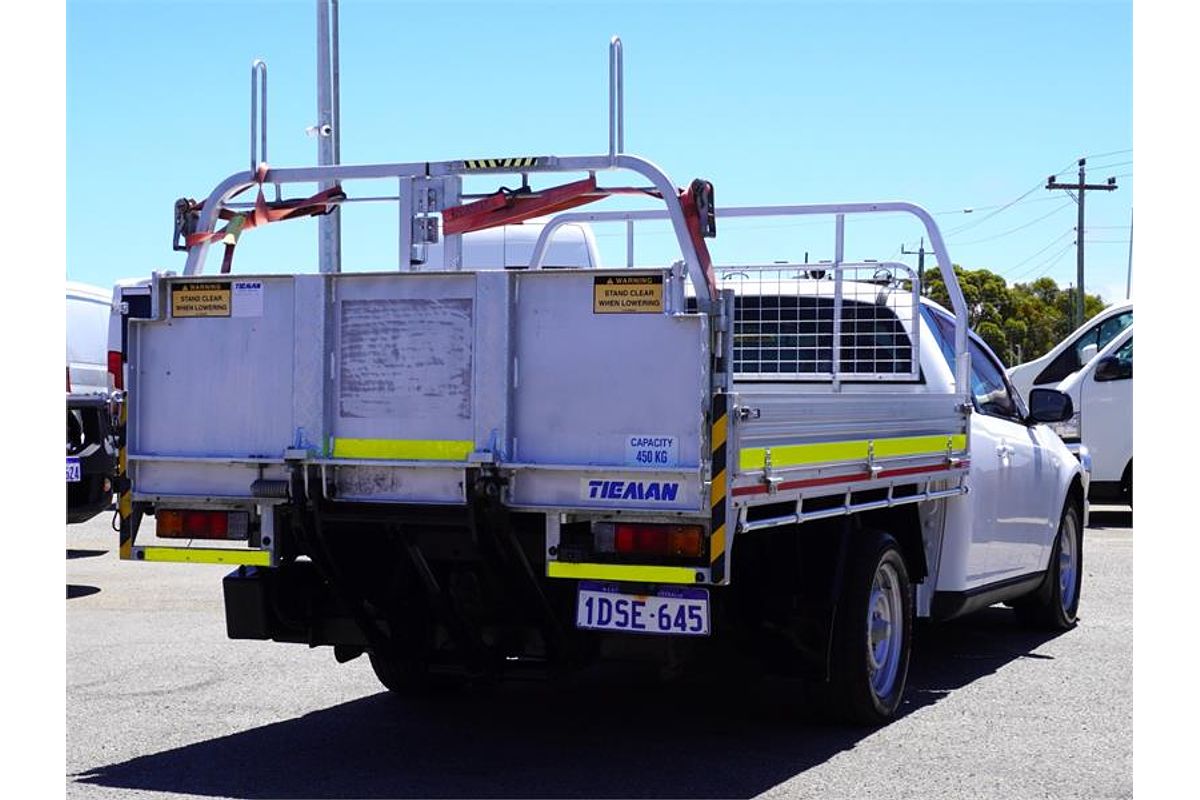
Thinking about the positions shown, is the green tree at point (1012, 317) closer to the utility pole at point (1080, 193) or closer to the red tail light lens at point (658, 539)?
the utility pole at point (1080, 193)

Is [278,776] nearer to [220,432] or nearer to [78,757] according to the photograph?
[78,757]

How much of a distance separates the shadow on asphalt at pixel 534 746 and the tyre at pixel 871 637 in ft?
0.54

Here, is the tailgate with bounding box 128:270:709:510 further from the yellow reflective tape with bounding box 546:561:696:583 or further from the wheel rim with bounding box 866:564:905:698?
the wheel rim with bounding box 866:564:905:698

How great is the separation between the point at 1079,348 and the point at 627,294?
47.3ft

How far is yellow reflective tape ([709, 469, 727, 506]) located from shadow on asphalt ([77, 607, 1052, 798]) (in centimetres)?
A: 114

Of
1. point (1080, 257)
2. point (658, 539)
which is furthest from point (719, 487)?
point (1080, 257)

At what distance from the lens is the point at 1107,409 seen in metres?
19.2

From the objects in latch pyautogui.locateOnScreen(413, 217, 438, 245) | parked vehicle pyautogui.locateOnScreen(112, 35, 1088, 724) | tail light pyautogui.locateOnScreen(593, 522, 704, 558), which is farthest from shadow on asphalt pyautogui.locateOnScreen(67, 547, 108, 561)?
tail light pyautogui.locateOnScreen(593, 522, 704, 558)

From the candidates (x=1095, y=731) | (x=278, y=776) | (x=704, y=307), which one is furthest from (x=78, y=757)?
(x=1095, y=731)

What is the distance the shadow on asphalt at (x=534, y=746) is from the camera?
6.73 m

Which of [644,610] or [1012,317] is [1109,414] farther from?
[1012,317]
